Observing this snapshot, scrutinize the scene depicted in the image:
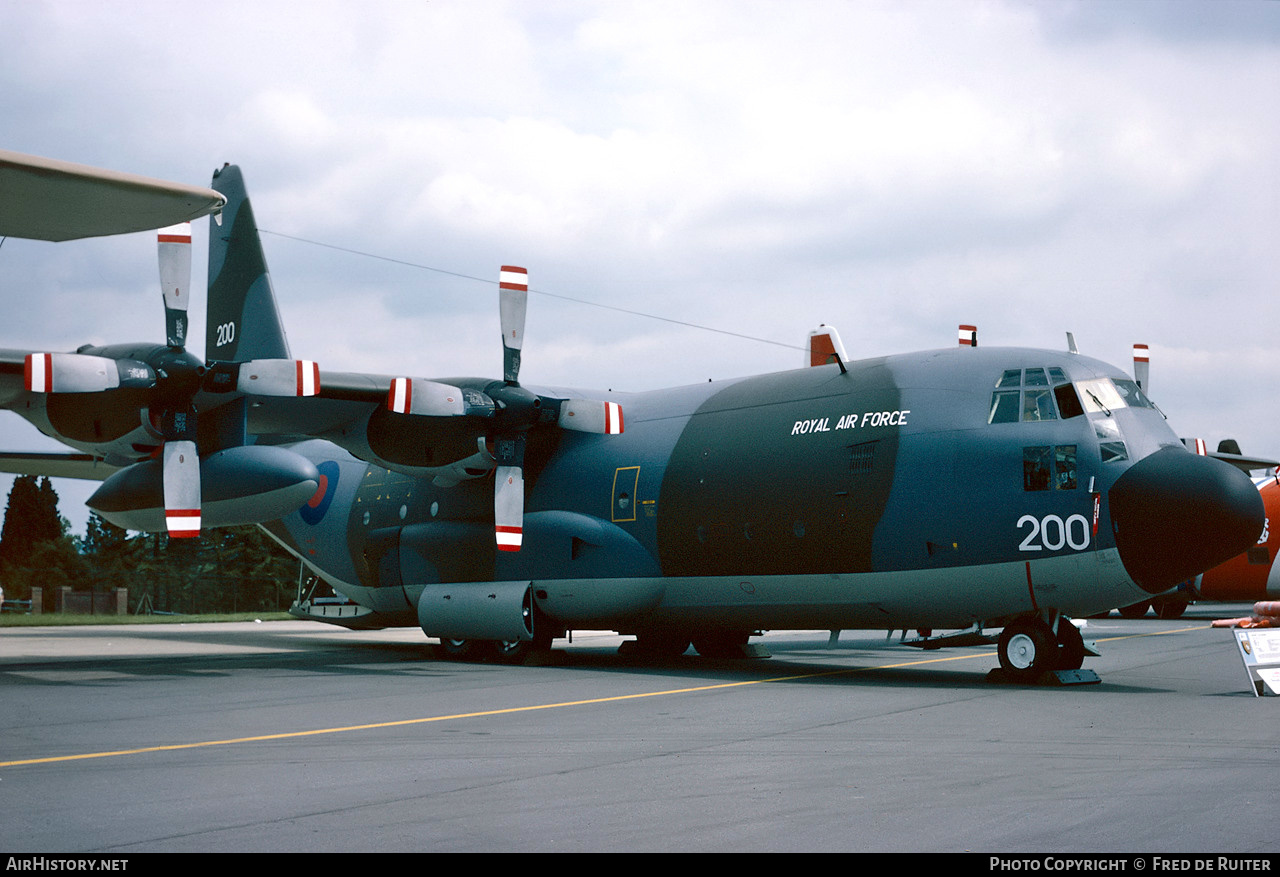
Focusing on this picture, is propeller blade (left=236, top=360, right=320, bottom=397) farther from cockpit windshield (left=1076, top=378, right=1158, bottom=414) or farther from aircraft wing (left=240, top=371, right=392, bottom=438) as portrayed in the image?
cockpit windshield (left=1076, top=378, right=1158, bottom=414)

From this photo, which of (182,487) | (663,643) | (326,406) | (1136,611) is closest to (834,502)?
(663,643)

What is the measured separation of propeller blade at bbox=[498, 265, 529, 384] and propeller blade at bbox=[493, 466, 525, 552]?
5.35 feet

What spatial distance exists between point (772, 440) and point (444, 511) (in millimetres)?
6674

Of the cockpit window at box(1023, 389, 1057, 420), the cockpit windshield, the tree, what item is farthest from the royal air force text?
the tree

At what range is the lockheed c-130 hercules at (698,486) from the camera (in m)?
13.7

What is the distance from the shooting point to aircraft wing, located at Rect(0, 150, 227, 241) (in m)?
11.3

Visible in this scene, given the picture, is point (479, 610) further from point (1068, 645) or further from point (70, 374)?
point (1068, 645)

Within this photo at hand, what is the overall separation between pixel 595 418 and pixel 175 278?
6422 millimetres

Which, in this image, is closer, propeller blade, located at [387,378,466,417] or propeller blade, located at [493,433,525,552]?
propeller blade, located at [387,378,466,417]

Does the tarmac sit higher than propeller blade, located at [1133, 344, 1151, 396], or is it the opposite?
propeller blade, located at [1133, 344, 1151, 396]

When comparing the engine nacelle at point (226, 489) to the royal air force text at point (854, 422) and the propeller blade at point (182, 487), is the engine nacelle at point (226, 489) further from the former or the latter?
the royal air force text at point (854, 422)

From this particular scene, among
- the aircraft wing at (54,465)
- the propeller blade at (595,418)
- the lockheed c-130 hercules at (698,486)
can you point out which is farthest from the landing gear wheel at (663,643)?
the aircraft wing at (54,465)

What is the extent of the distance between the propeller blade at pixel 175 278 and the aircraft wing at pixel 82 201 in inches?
115

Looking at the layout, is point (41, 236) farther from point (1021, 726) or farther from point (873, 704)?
point (1021, 726)
